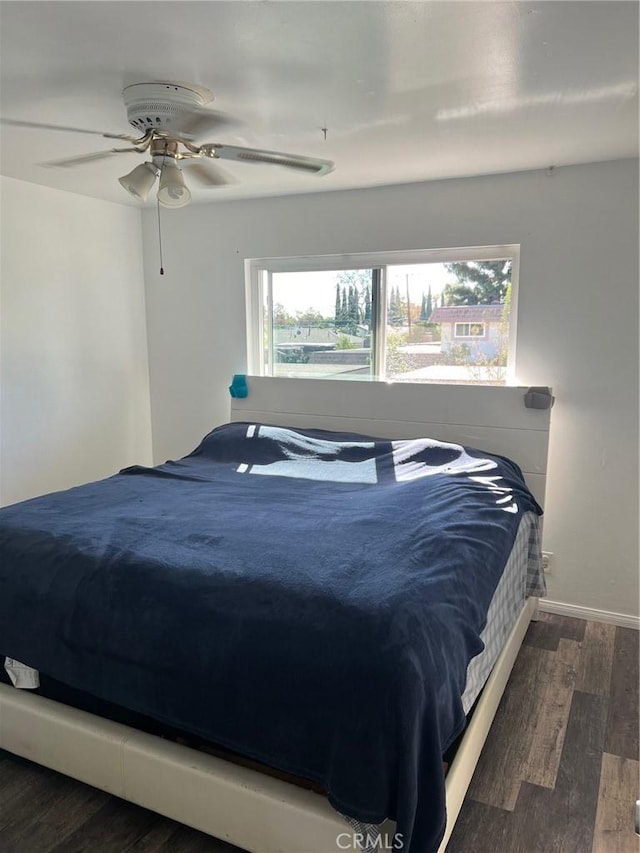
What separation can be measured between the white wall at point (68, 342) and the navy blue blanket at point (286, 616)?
1089 mm

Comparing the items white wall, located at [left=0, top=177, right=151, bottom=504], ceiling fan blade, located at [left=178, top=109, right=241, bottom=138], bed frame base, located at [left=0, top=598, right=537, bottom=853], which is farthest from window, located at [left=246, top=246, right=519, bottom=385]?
bed frame base, located at [left=0, top=598, right=537, bottom=853]

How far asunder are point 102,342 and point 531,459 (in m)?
2.60

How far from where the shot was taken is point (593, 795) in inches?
76.1

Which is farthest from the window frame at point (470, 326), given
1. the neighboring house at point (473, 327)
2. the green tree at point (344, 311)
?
the green tree at point (344, 311)

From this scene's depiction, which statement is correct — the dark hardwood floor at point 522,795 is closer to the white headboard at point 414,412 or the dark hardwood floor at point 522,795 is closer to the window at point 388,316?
the white headboard at point 414,412

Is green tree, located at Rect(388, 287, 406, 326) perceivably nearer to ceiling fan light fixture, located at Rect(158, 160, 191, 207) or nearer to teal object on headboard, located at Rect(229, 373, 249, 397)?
teal object on headboard, located at Rect(229, 373, 249, 397)

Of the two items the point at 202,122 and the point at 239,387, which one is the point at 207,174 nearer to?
the point at 202,122

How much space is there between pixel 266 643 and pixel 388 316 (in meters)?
2.36

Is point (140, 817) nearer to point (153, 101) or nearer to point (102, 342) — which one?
point (153, 101)

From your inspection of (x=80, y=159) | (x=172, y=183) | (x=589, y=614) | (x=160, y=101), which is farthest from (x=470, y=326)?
(x=80, y=159)

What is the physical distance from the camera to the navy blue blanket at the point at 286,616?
1.39 m

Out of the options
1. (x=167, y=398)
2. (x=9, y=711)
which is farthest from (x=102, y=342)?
(x=9, y=711)

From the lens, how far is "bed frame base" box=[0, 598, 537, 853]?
5.01 feet

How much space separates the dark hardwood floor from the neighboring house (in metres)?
1.65
